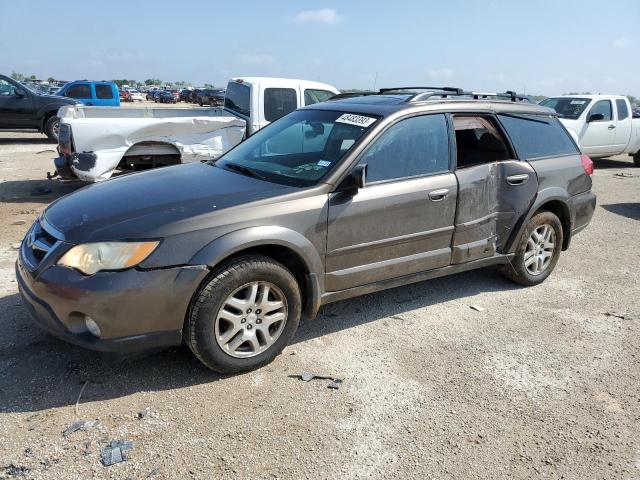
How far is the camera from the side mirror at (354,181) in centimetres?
352

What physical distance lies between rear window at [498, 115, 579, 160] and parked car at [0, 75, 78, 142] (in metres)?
13.4

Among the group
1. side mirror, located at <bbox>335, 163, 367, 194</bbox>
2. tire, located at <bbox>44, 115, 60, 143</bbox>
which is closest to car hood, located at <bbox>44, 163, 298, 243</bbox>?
side mirror, located at <bbox>335, 163, 367, 194</bbox>

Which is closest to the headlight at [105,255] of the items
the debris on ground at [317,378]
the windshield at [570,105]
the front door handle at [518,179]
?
the debris on ground at [317,378]

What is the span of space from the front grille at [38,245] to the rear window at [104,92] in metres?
16.6

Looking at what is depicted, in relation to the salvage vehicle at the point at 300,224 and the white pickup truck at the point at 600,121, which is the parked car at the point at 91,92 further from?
the salvage vehicle at the point at 300,224

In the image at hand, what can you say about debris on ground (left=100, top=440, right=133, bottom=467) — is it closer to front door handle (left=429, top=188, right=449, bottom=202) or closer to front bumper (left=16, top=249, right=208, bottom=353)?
front bumper (left=16, top=249, right=208, bottom=353)

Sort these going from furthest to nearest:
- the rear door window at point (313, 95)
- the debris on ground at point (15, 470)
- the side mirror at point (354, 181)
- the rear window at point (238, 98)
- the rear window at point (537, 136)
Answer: the rear door window at point (313, 95) < the rear window at point (238, 98) < the rear window at point (537, 136) < the side mirror at point (354, 181) < the debris on ground at point (15, 470)

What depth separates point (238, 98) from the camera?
9102 mm

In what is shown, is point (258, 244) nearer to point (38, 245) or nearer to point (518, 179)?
point (38, 245)

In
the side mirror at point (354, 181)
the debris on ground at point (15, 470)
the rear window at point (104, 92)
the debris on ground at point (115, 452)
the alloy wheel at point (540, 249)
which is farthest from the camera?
the rear window at point (104, 92)

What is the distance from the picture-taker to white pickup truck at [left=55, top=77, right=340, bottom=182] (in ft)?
24.2

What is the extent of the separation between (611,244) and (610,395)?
12.9ft

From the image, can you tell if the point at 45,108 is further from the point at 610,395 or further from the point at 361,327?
the point at 610,395

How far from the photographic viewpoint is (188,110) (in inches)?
377
